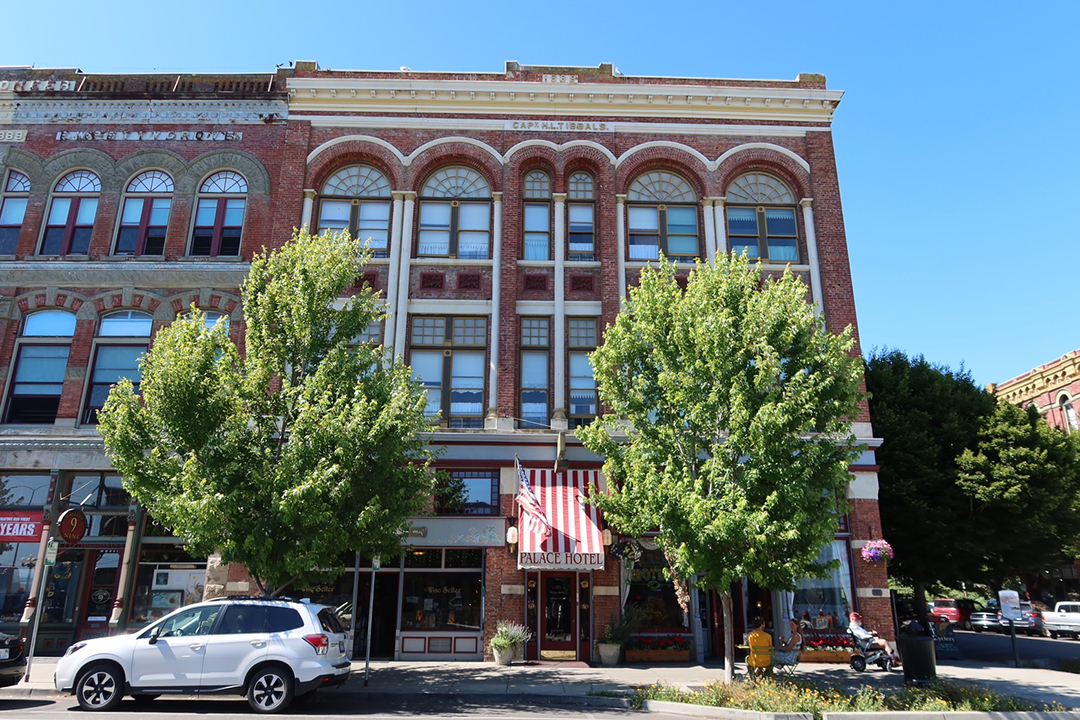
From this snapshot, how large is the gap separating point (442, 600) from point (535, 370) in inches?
261

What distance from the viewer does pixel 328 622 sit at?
12227 mm

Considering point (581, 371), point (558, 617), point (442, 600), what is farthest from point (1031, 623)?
point (442, 600)

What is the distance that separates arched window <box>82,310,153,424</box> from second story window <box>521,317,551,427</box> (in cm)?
1060

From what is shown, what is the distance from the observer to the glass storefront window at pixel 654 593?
18000mm

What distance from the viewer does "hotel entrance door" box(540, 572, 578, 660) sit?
57.8 ft

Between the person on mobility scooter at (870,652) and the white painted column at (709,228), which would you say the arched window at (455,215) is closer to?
the white painted column at (709,228)

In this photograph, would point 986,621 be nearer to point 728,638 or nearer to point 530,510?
point 728,638

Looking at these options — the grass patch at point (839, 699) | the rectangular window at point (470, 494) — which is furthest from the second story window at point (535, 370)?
the grass patch at point (839, 699)

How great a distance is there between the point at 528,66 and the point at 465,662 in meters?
17.7

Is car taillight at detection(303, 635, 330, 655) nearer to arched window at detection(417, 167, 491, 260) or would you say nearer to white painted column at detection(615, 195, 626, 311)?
arched window at detection(417, 167, 491, 260)

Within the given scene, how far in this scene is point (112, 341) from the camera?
781 inches

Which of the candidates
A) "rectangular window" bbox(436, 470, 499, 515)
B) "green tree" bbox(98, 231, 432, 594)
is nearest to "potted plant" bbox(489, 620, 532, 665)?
"rectangular window" bbox(436, 470, 499, 515)

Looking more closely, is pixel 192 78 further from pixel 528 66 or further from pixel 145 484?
pixel 145 484

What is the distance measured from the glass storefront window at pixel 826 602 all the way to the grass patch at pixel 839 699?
5634 mm
